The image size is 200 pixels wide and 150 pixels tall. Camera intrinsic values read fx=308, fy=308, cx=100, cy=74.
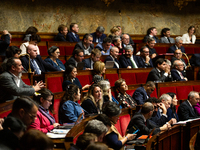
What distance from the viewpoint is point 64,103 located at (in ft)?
5.20

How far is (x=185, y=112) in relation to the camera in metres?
2.11

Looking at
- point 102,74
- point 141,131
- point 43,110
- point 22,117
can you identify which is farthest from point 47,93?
point 102,74

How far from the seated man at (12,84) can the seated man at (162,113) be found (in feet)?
2.35

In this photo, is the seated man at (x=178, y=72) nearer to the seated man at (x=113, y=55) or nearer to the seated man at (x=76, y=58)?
the seated man at (x=113, y=55)

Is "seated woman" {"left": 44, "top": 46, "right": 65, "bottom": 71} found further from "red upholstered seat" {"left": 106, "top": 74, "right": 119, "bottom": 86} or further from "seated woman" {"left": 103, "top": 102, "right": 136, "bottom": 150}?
"seated woman" {"left": 103, "top": 102, "right": 136, "bottom": 150}

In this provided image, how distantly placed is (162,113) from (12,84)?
0.95 m

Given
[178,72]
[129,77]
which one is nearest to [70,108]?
[129,77]

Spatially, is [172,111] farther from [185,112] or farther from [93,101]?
[93,101]

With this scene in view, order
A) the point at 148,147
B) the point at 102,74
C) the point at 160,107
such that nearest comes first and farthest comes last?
the point at 148,147, the point at 160,107, the point at 102,74

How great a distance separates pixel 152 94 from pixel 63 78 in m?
0.72

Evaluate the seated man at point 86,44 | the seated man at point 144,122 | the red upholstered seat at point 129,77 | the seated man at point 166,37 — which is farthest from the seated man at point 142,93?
the seated man at point 166,37

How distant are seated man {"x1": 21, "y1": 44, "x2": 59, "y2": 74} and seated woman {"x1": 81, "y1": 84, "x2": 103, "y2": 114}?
1.87ft

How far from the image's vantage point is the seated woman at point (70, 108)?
1.55 metres

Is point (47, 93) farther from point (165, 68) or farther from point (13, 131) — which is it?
point (165, 68)
